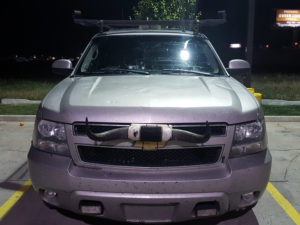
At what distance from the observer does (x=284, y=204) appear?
4129mm

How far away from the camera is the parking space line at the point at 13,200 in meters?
3.91

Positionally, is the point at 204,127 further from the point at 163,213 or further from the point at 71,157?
the point at 71,157

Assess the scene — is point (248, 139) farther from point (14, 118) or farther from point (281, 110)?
point (281, 110)

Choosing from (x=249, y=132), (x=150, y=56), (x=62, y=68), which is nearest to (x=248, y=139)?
(x=249, y=132)

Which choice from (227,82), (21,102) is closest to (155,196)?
(227,82)

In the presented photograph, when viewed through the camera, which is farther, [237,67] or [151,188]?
[237,67]

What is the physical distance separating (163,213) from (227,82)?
58.9 inches

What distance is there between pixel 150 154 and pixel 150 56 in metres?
1.82

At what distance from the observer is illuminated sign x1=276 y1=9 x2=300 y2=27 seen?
61.2 m

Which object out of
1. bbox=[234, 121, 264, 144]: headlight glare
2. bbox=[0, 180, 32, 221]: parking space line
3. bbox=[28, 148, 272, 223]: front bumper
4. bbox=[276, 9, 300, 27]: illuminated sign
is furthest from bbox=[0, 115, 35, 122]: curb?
bbox=[276, 9, 300, 27]: illuminated sign

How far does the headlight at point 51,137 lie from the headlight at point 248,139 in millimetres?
1263

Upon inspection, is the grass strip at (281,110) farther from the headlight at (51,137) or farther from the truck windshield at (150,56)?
the headlight at (51,137)

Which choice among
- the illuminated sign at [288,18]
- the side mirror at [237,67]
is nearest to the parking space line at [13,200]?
the side mirror at [237,67]

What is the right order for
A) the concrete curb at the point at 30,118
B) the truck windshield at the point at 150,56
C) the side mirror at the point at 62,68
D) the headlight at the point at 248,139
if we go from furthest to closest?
1. the concrete curb at the point at 30,118
2. the side mirror at the point at 62,68
3. the truck windshield at the point at 150,56
4. the headlight at the point at 248,139
